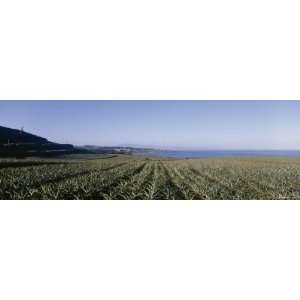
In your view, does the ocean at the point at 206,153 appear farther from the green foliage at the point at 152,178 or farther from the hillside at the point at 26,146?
the hillside at the point at 26,146

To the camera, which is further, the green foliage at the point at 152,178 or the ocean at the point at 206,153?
the ocean at the point at 206,153

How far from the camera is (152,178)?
20.6 ft

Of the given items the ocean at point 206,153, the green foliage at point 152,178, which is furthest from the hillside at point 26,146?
the ocean at point 206,153

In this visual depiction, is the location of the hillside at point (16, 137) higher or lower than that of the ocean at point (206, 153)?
higher

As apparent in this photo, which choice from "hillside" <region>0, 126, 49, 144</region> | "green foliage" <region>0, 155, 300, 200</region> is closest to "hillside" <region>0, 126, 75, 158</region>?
"hillside" <region>0, 126, 49, 144</region>

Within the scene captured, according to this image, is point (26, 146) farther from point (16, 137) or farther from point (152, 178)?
point (152, 178)

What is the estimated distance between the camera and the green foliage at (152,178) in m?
6.15

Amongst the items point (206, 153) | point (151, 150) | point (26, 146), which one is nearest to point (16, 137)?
point (26, 146)

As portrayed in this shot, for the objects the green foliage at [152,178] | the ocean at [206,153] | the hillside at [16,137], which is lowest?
the green foliage at [152,178]

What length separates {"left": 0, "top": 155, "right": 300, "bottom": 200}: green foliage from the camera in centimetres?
615

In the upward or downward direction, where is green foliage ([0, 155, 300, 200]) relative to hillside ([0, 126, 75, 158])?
downward

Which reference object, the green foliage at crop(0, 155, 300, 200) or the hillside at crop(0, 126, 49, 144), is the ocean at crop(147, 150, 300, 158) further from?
the hillside at crop(0, 126, 49, 144)
